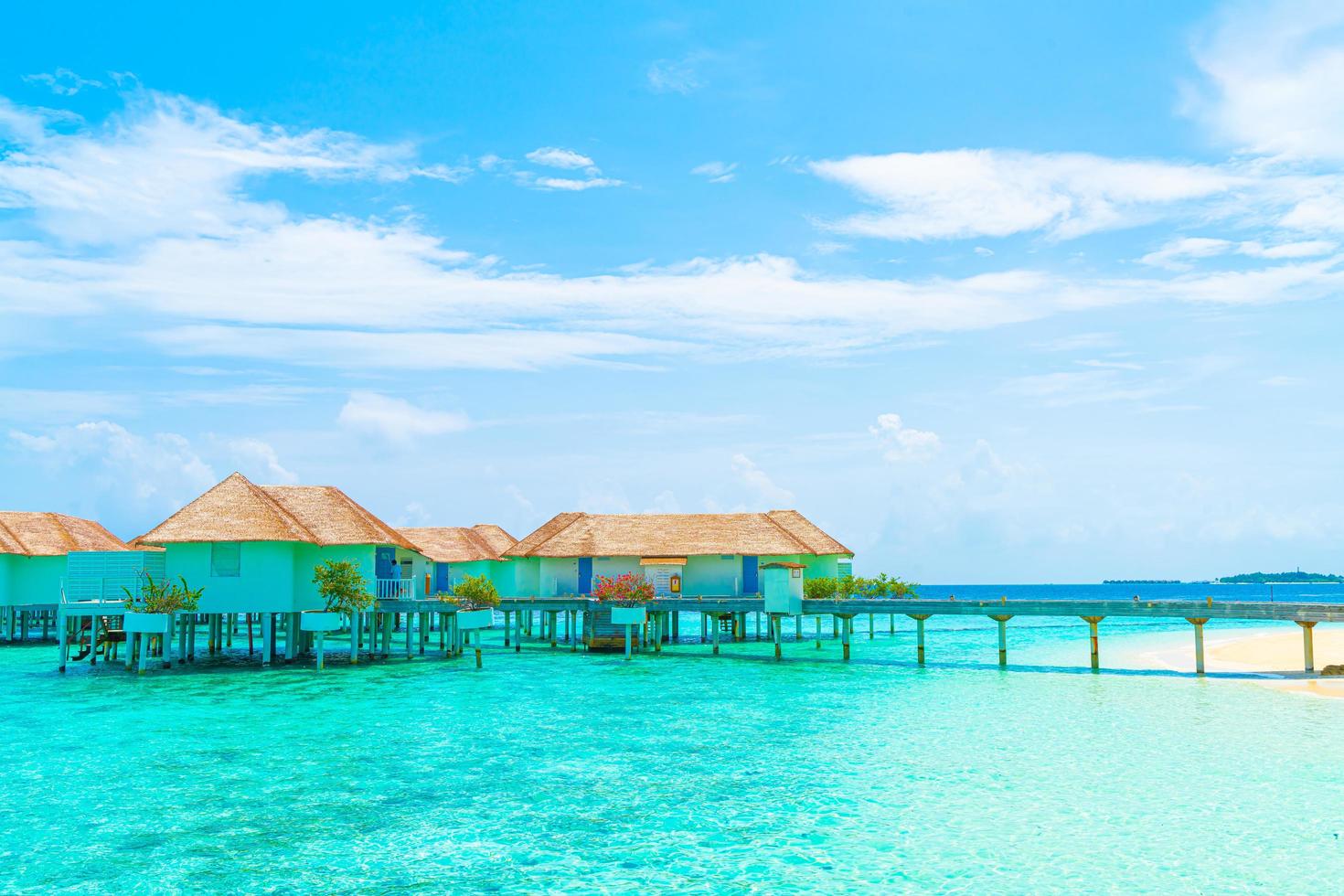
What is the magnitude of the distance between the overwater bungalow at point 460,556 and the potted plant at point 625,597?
11859 mm

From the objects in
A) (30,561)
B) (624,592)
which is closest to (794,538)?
(624,592)

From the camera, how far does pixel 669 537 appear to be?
50.3 meters

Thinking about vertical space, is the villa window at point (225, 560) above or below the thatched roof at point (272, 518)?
below

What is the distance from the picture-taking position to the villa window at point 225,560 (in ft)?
121

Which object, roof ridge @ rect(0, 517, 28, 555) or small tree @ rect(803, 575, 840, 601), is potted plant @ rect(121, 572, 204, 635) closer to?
roof ridge @ rect(0, 517, 28, 555)

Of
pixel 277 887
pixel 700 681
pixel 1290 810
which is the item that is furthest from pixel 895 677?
pixel 277 887

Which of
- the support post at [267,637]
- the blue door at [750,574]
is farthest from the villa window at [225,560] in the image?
the blue door at [750,574]

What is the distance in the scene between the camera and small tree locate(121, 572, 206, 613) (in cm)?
3588

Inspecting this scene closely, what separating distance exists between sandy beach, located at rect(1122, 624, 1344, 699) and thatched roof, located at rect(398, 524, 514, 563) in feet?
105

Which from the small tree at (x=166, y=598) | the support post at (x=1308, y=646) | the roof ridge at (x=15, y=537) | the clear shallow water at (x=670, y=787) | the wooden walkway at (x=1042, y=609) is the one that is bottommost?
the clear shallow water at (x=670, y=787)

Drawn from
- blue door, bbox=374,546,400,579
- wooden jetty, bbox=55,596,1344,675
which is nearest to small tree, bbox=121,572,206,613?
wooden jetty, bbox=55,596,1344,675

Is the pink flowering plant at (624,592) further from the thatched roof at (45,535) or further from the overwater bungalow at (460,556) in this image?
the thatched roof at (45,535)

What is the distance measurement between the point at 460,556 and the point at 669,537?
14782 millimetres

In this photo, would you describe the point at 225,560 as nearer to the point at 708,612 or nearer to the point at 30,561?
the point at 708,612
